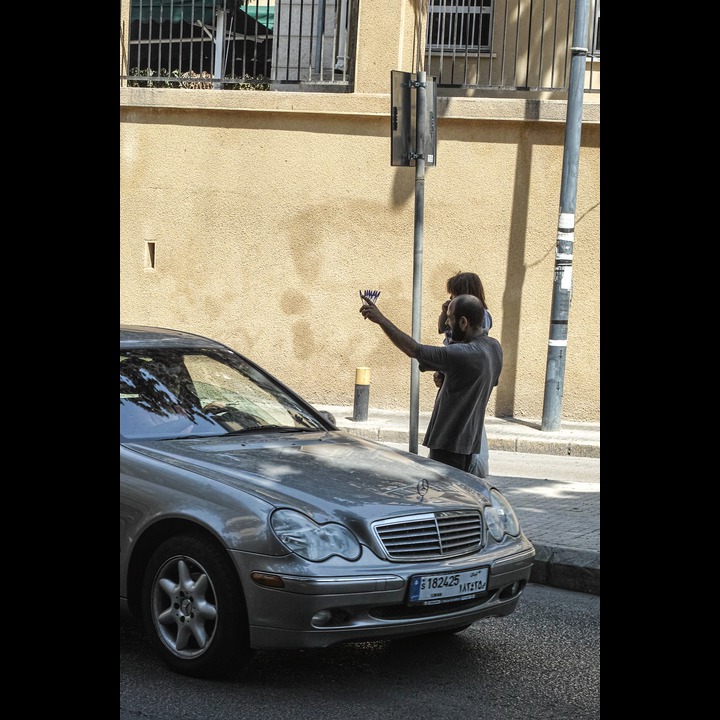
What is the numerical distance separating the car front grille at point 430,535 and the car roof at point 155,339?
1875 mm

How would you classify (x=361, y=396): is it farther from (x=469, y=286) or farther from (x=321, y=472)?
(x=321, y=472)

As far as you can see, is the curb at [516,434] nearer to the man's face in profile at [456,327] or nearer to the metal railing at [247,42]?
the metal railing at [247,42]

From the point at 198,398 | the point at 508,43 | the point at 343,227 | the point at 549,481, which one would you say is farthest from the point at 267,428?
the point at 508,43

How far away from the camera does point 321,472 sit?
487 cm

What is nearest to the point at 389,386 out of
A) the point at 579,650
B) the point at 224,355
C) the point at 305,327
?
the point at 305,327

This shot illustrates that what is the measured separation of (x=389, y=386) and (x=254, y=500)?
9.26m

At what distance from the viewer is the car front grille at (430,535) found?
447 centimetres

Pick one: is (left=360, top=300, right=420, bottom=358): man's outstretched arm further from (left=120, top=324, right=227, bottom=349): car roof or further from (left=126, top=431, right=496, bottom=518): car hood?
(left=120, top=324, right=227, bottom=349): car roof

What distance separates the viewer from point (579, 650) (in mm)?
5254

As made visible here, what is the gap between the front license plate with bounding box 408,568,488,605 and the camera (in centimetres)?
444

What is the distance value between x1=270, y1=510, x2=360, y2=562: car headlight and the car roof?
1.69 m

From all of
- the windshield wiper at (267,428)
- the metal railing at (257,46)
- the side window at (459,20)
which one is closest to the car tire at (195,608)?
the windshield wiper at (267,428)

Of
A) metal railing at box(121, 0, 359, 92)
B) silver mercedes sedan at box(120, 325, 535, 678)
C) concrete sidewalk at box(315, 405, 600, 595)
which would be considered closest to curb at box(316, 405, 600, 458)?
concrete sidewalk at box(315, 405, 600, 595)

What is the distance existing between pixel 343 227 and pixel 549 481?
520 cm
